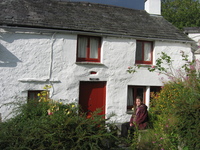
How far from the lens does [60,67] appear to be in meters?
8.67

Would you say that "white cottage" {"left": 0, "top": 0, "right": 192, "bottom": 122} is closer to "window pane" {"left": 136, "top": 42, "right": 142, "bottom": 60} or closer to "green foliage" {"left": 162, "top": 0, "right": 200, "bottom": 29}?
"window pane" {"left": 136, "top": 42, "right": 142, "bottom": 60}

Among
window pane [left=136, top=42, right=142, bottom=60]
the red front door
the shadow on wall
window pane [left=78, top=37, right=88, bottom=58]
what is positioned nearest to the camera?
the shadow on wall

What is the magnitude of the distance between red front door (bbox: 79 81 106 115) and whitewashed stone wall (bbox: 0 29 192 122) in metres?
0.27

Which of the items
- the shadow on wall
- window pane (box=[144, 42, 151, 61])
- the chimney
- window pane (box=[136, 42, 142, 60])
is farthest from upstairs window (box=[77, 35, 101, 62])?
the chimney

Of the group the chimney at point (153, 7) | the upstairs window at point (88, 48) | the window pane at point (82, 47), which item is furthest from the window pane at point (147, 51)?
the chimney at point (153, 7)

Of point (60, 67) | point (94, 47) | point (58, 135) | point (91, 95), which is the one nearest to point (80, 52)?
point (94, 47)

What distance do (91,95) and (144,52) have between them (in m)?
3.58

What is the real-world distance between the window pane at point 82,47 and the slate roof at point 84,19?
574mm

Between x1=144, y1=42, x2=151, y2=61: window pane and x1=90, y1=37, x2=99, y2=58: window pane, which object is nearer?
x1=90, y1=37, x2=99, y2=58: window pane

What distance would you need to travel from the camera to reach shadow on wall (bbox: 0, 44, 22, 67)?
786 cm

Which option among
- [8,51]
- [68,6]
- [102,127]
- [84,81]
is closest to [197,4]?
[68,6]

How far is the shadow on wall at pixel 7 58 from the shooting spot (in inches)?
309

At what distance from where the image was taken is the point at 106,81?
373 inches

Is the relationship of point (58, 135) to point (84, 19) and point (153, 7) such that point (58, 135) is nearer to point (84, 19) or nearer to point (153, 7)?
point (84, 19)
